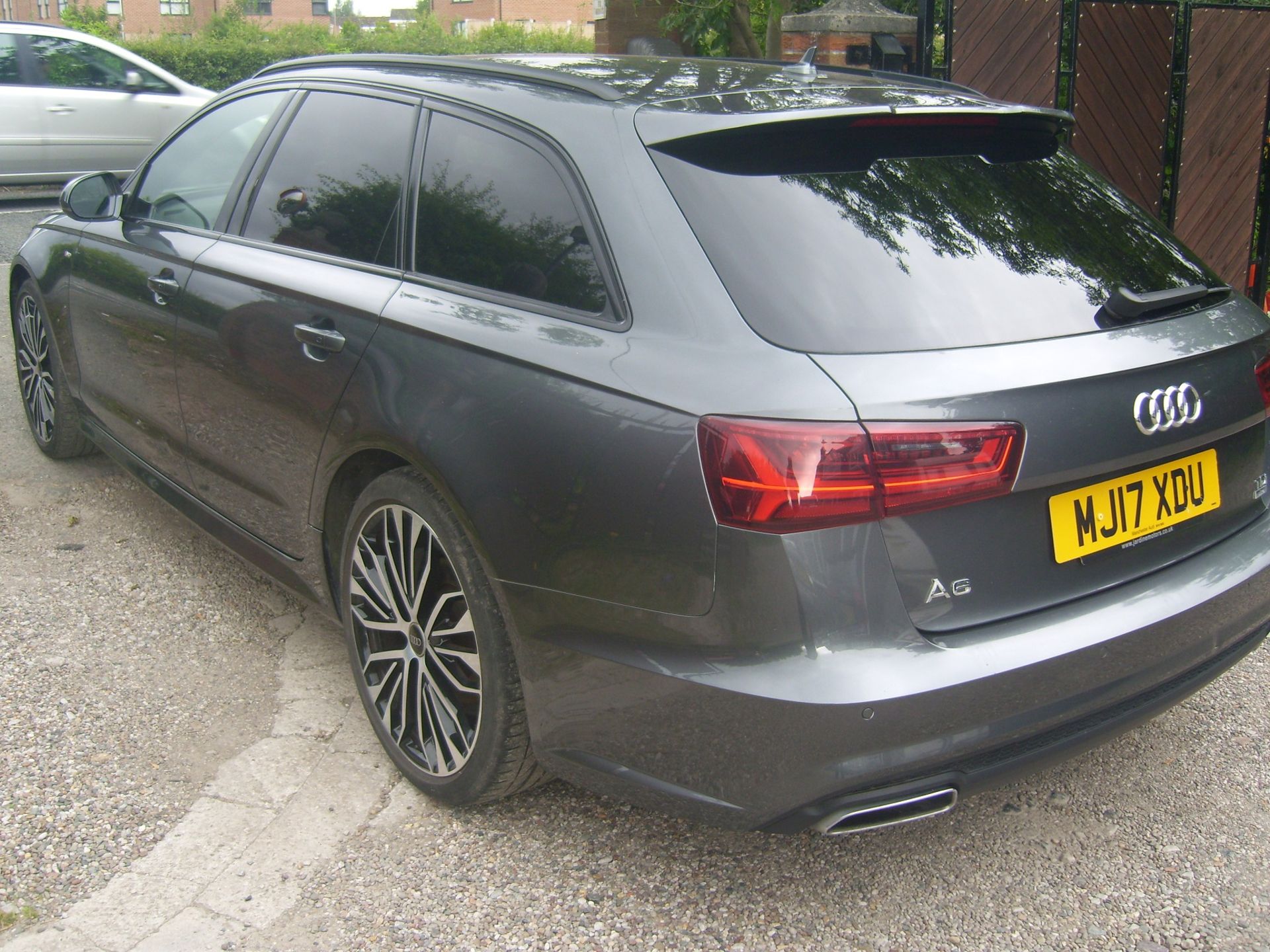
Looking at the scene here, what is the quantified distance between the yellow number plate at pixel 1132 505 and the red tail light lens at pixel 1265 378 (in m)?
0.23

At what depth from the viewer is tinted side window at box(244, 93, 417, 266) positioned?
115 inches

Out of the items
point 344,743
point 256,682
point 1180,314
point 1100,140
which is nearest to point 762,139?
point 1180,314

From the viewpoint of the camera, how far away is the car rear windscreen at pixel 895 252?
83.6 inches

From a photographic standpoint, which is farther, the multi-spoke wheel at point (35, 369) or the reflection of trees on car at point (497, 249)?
the multi-spoke wheel at point (35, 369)

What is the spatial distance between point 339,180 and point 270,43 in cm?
4329

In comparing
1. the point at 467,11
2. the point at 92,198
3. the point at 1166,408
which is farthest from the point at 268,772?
the point at 467,11

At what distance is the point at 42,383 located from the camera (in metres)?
4.91

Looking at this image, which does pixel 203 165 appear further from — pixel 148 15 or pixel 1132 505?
pixel 148 15

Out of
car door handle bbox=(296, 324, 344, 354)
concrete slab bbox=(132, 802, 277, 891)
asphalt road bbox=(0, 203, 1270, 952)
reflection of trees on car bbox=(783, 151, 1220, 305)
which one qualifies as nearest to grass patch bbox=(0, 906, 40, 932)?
asphalt road bbox=(0, 203, 1270, 952)

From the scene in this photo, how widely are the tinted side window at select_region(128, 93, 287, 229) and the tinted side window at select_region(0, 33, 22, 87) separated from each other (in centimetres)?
949

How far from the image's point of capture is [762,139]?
233 centimetres

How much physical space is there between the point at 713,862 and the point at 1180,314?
5.02ft

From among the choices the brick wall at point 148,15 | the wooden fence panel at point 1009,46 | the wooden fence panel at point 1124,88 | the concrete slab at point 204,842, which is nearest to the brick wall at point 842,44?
the wooden fence panel at point 1009,46

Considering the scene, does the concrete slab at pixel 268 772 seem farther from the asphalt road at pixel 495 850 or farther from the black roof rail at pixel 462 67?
the black roof rail at pixel 462 67
